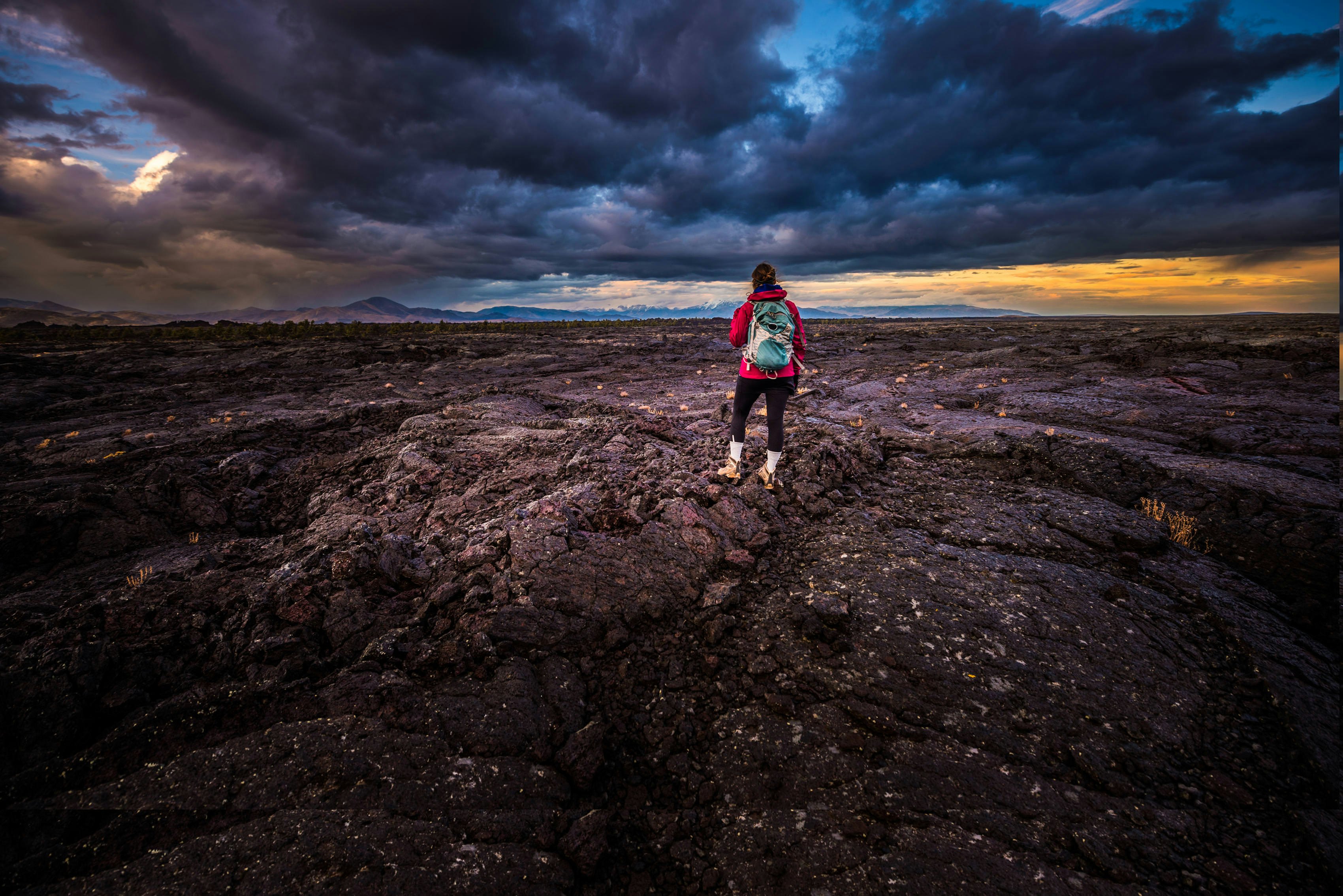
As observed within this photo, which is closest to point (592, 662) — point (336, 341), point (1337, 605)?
point (1337, 605)

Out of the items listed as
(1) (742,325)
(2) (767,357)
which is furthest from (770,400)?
(1) (742,325)

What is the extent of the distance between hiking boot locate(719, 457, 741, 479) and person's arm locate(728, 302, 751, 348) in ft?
5.64

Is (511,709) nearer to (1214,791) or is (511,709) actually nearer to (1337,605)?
(1214,791)

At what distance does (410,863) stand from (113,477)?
37.2 feet

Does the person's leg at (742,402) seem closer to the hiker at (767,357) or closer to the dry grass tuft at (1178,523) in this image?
the hiker at (767,357)

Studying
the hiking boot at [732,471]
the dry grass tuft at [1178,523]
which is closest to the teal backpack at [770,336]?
the hiking boot at [732,471]

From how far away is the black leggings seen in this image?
6.61 meters

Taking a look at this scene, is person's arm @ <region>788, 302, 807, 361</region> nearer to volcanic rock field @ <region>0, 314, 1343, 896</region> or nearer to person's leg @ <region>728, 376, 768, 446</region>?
person's leg @ <region>728, 376, 768, 446</region>

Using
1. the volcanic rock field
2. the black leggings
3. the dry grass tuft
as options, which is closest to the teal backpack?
the black leggings

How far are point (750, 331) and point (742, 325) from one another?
22cm

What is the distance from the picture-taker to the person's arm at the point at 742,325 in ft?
21.7

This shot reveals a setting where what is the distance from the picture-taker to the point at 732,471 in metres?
7.00

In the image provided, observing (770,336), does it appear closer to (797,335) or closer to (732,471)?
(797,335)

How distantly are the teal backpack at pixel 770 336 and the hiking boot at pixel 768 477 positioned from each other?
4.74ft
